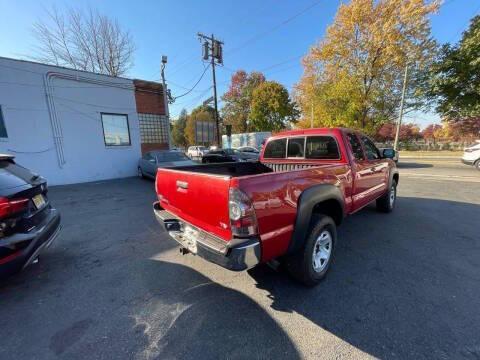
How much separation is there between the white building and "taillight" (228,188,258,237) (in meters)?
11.3

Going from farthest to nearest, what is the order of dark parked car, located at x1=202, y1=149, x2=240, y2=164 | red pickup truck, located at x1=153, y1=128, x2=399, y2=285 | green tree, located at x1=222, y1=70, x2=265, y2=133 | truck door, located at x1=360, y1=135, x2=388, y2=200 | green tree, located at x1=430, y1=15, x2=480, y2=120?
green tree, located at x1=222, y1=70, x2=265, y2=133 → dark parked car, located at x1=202, y1=149, x2=240, y2=164 → green tree, located at x1=430, y1=15, x2=480, y2=120 → truck door, located at x1=360, y1=135, x2=388, y2=200 → red pickup truck, located at x1=153, y1=128, x2=399, y2=285

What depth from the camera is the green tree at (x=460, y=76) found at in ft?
40.7

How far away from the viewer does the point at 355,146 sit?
3.91m

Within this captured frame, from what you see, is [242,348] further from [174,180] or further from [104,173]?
[104,173]

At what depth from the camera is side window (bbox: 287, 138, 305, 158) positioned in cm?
411

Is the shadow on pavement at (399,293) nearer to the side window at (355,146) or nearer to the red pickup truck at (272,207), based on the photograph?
the red pickup truck at (272,207)

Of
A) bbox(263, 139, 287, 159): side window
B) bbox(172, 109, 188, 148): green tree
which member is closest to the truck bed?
bbox(263, 139, 287, 159): side window

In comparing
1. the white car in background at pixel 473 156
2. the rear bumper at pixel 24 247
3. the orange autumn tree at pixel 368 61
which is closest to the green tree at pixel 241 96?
the orange autumn tree at pixel 368 61

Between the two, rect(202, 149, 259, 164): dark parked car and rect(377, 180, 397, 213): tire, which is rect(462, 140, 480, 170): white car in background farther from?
rect(202, 149, 259, 164): dark parked car

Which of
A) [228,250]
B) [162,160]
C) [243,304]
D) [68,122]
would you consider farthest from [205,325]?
[68,122]

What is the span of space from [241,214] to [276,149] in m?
2.82

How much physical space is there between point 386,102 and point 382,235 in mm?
19165

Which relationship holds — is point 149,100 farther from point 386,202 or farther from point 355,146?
point 386,202

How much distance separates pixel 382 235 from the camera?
405cm
